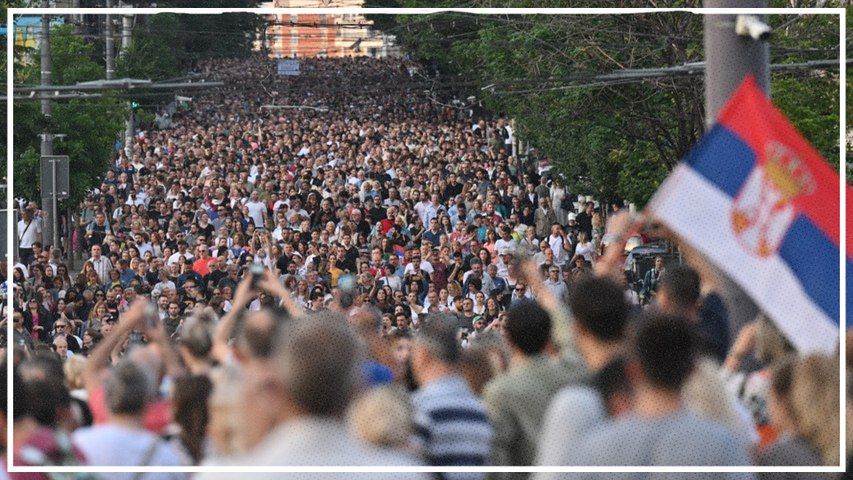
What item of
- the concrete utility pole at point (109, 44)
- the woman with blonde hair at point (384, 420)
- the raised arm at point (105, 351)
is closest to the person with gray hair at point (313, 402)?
the woman with blonde hair at point (384, 420)

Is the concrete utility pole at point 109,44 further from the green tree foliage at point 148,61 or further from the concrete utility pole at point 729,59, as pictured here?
the concrete utility pole at point 729,59

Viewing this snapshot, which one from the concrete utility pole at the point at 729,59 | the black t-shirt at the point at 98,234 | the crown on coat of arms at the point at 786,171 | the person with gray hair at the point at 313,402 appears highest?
the concrete utility pole at the point at 729,59

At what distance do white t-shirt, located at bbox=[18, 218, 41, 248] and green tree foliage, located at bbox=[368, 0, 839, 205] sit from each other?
3587 mm

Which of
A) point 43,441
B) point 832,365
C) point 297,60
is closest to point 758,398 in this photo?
point 832,365

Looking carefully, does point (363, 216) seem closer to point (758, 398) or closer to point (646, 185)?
point (758, 398)

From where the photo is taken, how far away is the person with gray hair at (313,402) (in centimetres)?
361

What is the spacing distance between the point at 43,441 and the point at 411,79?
16.2m

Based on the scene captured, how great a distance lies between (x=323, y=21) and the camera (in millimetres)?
14633

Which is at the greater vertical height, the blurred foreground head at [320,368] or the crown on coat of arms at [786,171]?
the crown on coat of arms at [786,171]

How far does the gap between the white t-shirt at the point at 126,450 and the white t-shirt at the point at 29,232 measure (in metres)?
10.2

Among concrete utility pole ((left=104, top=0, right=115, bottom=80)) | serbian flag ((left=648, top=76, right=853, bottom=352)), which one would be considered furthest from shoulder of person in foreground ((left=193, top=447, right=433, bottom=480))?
concrete utility pole ((left=104, top=0, right=115, bottom=80))

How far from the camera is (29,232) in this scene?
15523 millimetres

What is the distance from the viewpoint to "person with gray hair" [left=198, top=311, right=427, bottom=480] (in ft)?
11.9

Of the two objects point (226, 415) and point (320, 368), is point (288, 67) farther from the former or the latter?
point (320, 368)
